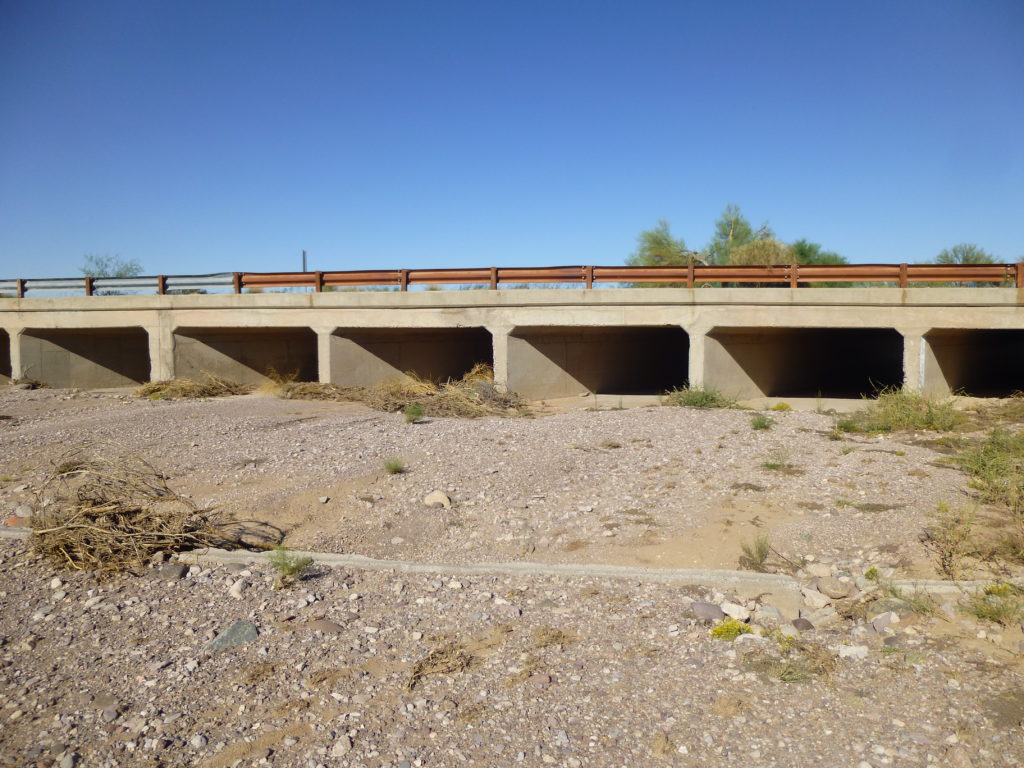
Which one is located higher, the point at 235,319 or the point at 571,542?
the point at 235,319

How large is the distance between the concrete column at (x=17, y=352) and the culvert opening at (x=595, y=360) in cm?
1418

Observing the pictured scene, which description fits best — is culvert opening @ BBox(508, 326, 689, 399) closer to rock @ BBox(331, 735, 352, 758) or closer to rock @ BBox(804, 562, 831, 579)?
rock @ BBox(804, 562, 831, 579)

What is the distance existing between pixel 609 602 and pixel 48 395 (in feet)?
57.0

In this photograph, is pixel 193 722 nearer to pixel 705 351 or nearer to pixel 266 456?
pixel 266 456

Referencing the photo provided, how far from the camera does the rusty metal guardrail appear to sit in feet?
50.0

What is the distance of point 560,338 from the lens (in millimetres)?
18359

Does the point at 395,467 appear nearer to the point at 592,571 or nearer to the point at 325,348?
the point at 592,571

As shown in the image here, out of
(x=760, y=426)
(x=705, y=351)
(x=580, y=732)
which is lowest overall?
(x=580, y=732)

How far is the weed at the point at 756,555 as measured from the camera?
695 centimetres

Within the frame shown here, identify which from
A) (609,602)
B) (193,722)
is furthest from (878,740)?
(193,722)

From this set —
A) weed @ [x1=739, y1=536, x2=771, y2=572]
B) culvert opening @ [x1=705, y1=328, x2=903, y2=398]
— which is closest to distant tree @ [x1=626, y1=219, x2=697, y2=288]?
culvert opening @ [x1=705, y1=328, x2=903, y2=398]

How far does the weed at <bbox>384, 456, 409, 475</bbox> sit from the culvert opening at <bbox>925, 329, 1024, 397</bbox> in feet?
35.4

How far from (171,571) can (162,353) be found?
15392mm

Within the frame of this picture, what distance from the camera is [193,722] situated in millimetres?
4312
